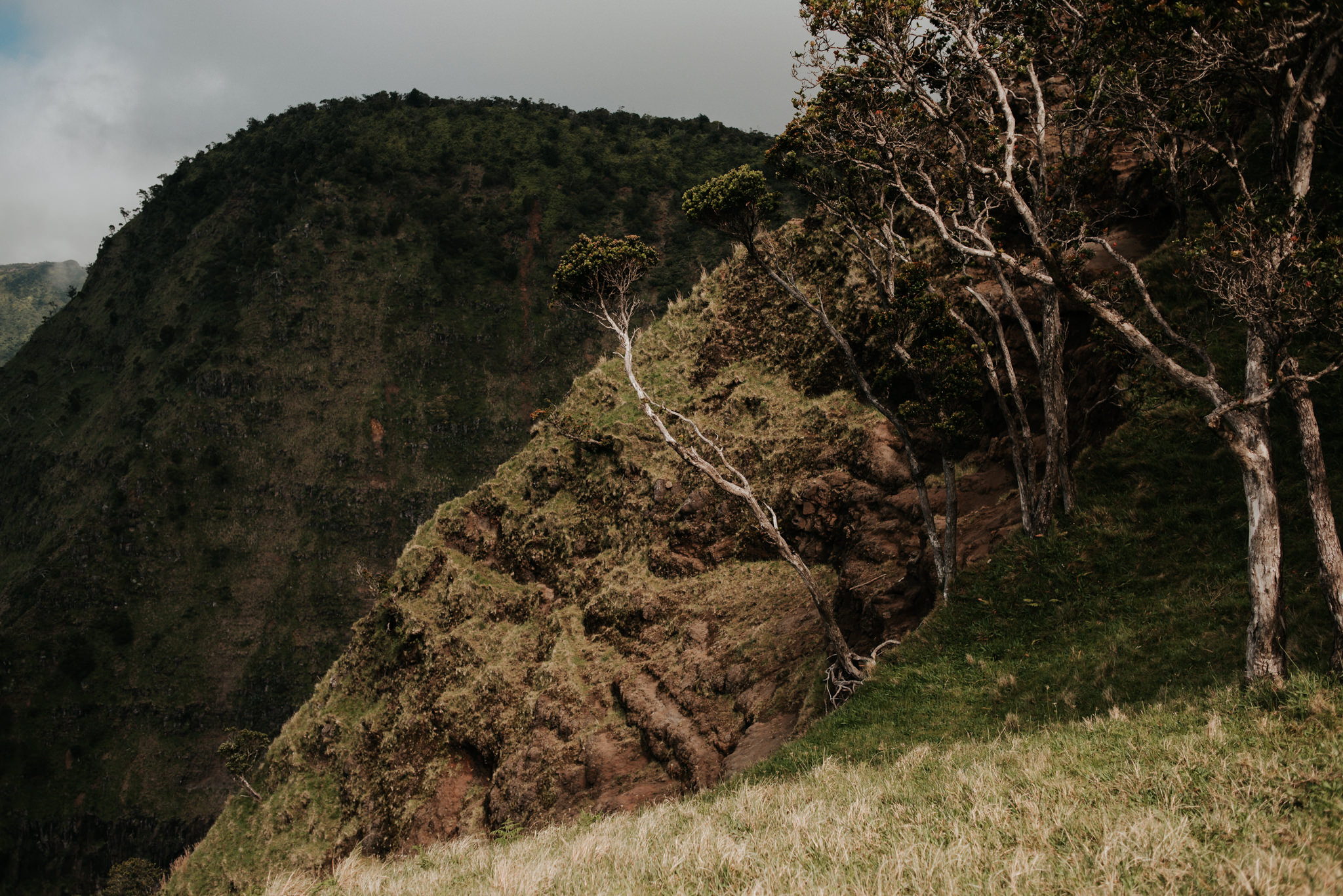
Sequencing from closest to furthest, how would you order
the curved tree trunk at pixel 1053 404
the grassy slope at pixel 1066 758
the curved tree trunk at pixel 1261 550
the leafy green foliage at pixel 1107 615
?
1. the grassy slope at pixel 1066 758
2. the curved tree trunk at pixel 1261 550
3. the leafy green foliage at pixel 1107 615
4. the curved tree trunk at pixel 1053 404

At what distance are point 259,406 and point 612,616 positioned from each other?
9306 cm

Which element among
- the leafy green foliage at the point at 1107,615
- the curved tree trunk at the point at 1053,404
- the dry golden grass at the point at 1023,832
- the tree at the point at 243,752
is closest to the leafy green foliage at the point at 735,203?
the curved tree trunk at the point at 1053,404

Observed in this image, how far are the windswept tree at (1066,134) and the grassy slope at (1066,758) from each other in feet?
5.40

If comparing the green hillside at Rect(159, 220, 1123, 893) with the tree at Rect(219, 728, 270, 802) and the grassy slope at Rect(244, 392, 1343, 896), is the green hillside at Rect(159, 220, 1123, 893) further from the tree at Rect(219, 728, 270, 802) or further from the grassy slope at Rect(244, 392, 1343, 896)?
the tree at Rect(219, 728, 270, 802)

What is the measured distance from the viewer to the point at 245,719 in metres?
81.1

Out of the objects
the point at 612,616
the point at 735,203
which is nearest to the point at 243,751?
the point at 612,616

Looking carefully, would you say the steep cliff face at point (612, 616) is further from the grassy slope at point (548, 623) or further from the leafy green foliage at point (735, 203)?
the leafy green foliage at point (735, 203)

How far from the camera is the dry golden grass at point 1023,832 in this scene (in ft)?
15.9

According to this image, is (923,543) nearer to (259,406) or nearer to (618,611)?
(618,611)

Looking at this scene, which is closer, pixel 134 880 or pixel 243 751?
pixel 243 751

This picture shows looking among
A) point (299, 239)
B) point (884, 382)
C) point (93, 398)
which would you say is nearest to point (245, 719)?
point (93, 398)

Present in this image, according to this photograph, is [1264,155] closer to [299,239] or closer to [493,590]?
[493,590]

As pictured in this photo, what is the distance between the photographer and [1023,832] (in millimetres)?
5742

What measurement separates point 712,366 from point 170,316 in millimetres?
110329
